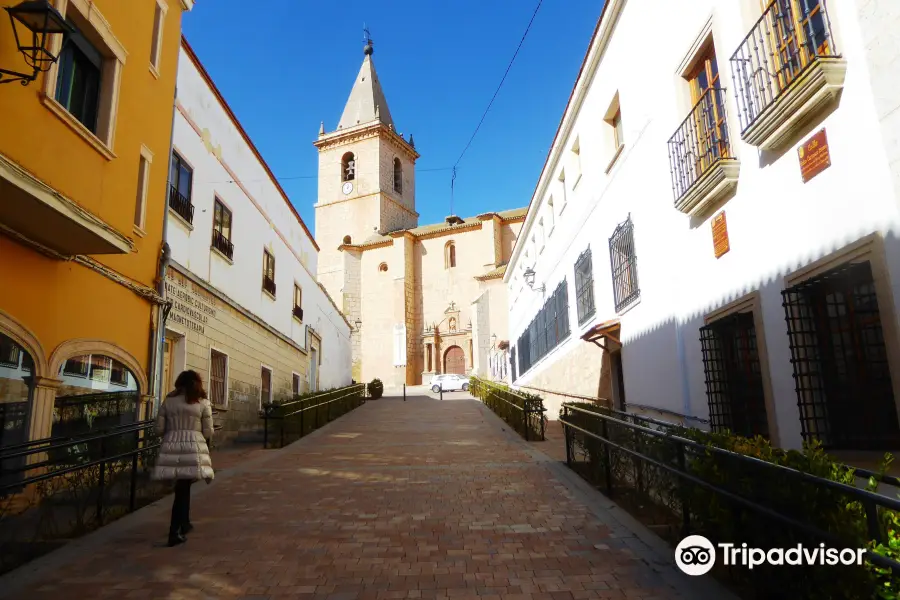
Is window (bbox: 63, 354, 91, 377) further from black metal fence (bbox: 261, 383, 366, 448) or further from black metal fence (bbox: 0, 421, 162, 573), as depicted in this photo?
black metal fence (bbox: 261, 383, 366, 448)

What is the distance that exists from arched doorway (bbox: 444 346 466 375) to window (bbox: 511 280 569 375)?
23281mm

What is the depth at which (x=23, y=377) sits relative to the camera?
6.14 m

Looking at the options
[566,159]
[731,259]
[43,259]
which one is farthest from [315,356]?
[731,259]

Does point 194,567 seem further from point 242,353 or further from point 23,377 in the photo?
point 242,353

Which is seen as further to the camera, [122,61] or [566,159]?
[566,159]

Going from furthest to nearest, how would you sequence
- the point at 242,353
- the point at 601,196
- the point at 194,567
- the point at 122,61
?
the point at 242,353
the point at 601,196
the point at 122,61
the point at 194,567

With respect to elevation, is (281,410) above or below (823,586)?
above

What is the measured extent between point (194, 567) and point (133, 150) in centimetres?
615

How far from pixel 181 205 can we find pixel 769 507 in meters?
9.86

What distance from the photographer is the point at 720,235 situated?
659 centimetres

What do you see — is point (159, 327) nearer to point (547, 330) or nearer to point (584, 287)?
point (584, 287)

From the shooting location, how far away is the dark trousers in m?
4.81

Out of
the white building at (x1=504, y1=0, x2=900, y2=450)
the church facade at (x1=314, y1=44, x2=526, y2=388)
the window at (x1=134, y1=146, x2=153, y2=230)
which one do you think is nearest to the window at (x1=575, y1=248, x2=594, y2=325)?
the white building at (x1=504, y1=0, x2=900, y2=450)

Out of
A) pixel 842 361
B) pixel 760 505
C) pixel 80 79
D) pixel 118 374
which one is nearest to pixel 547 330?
pixel 118 374
